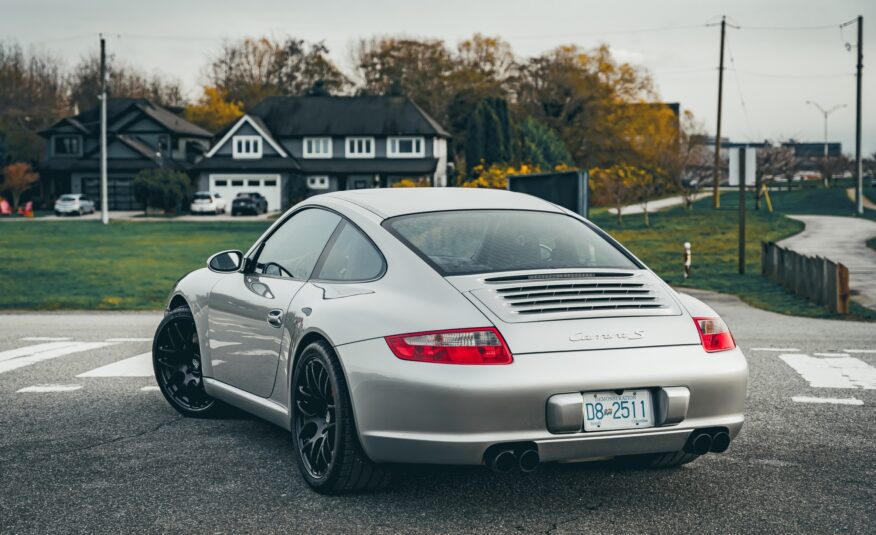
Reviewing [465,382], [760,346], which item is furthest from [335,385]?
[760,346]

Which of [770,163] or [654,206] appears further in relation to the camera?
[654,206]

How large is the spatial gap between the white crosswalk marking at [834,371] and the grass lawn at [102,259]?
12.3 metres

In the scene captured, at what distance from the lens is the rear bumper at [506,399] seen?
4.86 m

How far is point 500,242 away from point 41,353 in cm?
709

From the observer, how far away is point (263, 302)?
6375 mm

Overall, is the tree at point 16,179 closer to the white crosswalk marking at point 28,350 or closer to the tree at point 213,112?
the tree at point 213,112

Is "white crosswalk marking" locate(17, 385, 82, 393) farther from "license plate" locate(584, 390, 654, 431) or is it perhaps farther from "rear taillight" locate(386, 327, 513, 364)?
"license plate" locate(584, 390, 654, 431)

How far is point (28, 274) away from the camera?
28.8 metres

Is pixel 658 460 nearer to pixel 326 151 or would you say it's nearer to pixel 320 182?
pixel 320 182

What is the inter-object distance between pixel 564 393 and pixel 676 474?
55.0 inches

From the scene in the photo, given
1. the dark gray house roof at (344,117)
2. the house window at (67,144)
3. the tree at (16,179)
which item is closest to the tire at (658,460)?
the dark gray house roof at (344,117)

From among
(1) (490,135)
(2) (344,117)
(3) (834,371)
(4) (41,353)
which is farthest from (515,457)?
(2) (344,117)

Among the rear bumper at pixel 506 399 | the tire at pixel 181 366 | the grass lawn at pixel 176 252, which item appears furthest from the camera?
the grass lawn at pixel 176 252

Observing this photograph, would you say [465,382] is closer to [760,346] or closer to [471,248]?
[471,248]
